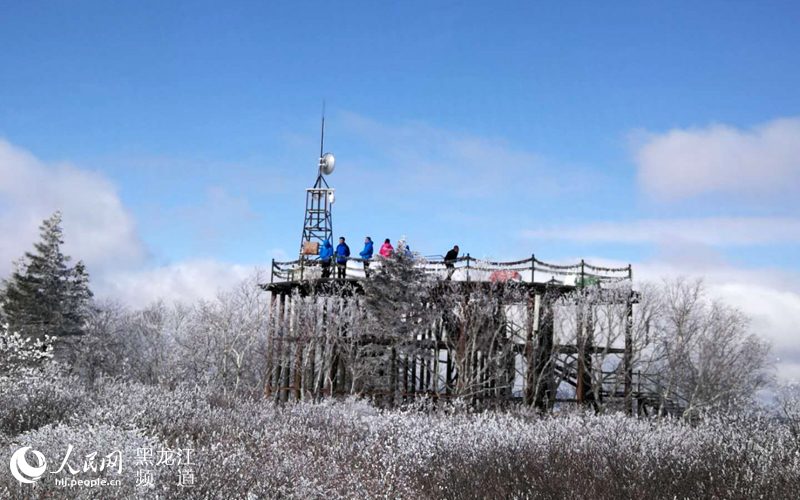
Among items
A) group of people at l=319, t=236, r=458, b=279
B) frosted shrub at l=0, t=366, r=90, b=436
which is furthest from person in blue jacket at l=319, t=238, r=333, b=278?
frosted shrub at l=0, t=366, r=90, b=436

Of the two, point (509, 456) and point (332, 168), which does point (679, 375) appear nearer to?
point (332, 168)

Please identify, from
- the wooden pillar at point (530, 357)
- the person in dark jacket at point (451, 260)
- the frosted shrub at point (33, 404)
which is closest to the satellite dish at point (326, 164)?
the person in dark jacket at point (451, 260)

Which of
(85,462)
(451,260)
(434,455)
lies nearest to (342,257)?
(451,260)

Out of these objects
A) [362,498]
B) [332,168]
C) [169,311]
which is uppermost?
[332,168]

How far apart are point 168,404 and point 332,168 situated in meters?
19.5

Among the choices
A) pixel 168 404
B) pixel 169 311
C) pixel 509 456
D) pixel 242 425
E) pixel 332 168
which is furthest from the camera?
pixel 169 311

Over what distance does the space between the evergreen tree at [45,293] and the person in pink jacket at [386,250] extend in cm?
2149

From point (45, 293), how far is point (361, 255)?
69.0 feet

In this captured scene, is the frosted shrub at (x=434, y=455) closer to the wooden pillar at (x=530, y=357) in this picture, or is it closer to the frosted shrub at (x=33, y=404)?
the frosted shrub at (x=33, y=404)

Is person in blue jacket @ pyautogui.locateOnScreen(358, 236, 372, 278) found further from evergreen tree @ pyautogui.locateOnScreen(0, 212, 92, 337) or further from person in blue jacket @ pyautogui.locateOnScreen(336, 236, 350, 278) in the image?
evergreen tree @ pyautogui.locateOnScreen(0, 212, 92, 337)

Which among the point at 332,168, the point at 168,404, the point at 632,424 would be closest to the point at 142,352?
the point at 332,168

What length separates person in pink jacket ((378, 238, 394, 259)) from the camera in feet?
107

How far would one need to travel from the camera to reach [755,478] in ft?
41.1

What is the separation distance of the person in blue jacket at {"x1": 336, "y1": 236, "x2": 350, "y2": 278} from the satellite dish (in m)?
5.14
